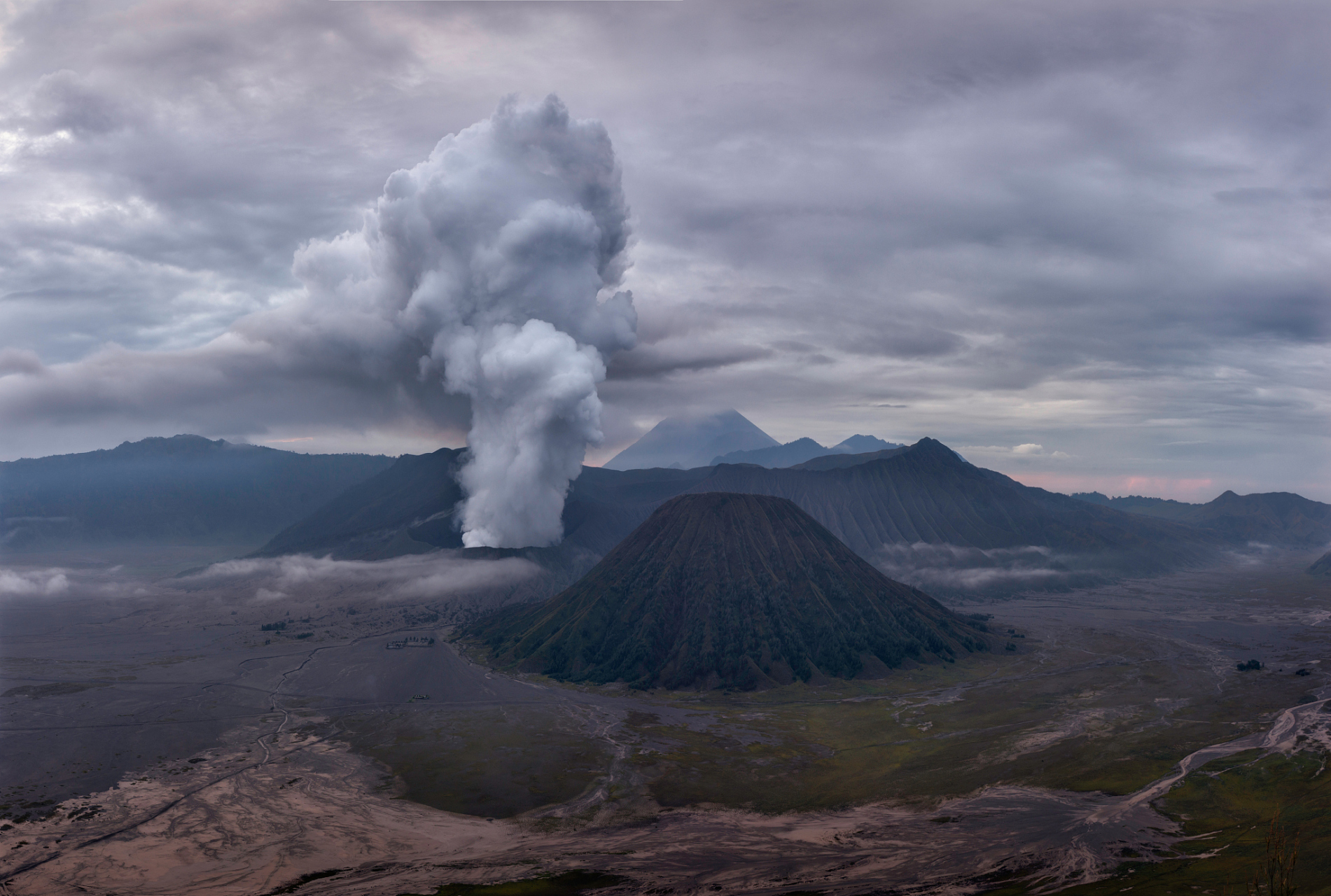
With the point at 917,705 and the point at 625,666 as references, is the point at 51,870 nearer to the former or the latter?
the point at 625,666

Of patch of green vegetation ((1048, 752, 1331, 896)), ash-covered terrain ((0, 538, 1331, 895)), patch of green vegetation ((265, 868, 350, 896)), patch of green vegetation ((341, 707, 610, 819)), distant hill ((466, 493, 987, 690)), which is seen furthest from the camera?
distant hill ((466, 493, 987, 690))

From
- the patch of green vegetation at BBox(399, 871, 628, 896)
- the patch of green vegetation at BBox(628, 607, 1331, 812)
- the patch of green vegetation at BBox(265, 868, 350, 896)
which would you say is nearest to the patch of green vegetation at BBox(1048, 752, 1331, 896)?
the patch of green vegetation at BBox(628, 607, 1331, 812)

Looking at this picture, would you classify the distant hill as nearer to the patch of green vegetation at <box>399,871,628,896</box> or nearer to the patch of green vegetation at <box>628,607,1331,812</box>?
the patch of green vegetation at <box>628,607,1331,812</box>

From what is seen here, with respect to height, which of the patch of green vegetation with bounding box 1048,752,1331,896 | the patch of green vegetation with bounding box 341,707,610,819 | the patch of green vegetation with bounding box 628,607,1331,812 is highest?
the patch of green vegetation with bounding box 1048,752,1331,896

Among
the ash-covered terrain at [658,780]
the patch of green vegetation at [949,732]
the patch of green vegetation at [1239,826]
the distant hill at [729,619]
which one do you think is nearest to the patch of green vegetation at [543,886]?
the ash-covered terrain at [658,780]

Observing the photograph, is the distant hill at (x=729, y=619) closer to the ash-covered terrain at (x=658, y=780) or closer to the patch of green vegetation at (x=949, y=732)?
the patch of green vegetation at (x=949, y=732)

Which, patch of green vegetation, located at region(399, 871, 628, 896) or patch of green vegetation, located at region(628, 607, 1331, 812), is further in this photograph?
patch of green vegetation, located at region(628, 607, 1331, 812)

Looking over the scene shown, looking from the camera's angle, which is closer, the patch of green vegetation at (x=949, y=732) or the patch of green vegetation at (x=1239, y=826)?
the patch of green vegetation at (x=1239, y=826)

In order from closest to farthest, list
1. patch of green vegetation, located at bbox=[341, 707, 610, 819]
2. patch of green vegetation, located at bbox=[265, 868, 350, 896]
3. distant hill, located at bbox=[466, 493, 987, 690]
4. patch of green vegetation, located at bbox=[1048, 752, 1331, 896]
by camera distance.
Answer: patch of green vegetation, located at bbox=[1048, 752, 1331, 896], patch of green vegetation, located at bbox=[265, 868, 350, 896], patch of green vegetation, located at bbox=[341, 707, 610, 819], distant hill, located at bbox=[466, 493, 987, 690]
